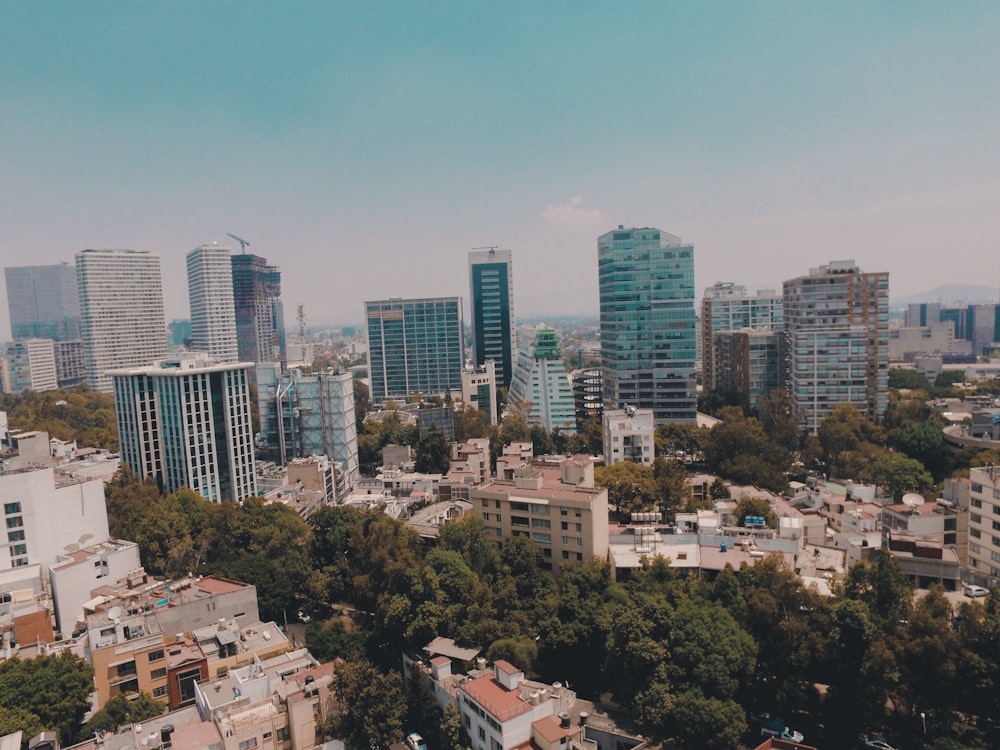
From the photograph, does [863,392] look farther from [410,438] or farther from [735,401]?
[410,438]

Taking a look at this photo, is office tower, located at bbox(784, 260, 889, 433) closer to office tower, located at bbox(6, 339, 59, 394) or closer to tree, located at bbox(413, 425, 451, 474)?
tree, located at bbox(413, 425, 451, 474)

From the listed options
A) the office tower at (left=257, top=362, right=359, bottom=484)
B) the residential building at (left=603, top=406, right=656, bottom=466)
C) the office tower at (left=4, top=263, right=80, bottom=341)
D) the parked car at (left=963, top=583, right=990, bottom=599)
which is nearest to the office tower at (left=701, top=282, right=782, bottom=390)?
the residential building at (left=603, top=406, right=656, bottom=466)

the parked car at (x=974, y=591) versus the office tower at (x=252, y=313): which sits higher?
the office tower at (x=252, y=313)

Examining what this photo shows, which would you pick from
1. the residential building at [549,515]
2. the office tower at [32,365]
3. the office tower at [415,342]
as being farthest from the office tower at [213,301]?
the residential building at [549,515]

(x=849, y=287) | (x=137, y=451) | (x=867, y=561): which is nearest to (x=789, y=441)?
(x=849, y=287)

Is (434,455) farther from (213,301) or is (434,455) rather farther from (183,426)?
(213,301)

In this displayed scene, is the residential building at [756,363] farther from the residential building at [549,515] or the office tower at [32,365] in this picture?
the office tower at [32,365]
